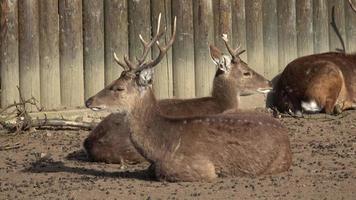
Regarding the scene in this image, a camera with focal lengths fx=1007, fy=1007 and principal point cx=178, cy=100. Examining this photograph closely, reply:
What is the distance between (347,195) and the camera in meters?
8.34

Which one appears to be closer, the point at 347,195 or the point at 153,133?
the point at 347,195

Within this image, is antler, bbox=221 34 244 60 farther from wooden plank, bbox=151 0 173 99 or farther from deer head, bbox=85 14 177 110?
deer head, bbox=85 14 177 110

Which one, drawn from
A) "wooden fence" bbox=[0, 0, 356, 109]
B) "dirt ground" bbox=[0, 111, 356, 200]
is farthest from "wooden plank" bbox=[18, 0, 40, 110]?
"dirt ground" bbox=[0, 111, 356, 200]

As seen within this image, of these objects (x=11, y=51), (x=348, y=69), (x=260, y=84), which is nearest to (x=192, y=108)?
(x=260, y=84)

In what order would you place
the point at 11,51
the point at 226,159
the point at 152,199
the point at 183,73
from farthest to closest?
1. the point at 183,73
2. the point at 11,51
3. the point at 226,159
4. the point at 152,199

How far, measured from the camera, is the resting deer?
32.8ft

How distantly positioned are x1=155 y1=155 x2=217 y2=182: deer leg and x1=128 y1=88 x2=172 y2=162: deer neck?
8.3 inches

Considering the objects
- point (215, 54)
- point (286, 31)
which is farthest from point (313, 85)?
point (215, 54)

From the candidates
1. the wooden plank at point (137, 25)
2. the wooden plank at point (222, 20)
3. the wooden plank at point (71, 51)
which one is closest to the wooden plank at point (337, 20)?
the wooden plank at point (222, 20)

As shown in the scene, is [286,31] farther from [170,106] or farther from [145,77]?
[145,77]

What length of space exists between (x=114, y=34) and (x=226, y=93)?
1.69 metres

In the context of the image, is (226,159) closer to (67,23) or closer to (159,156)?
(159,156)

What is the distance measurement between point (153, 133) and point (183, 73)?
379 centimetres

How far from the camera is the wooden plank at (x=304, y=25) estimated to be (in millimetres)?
14086
